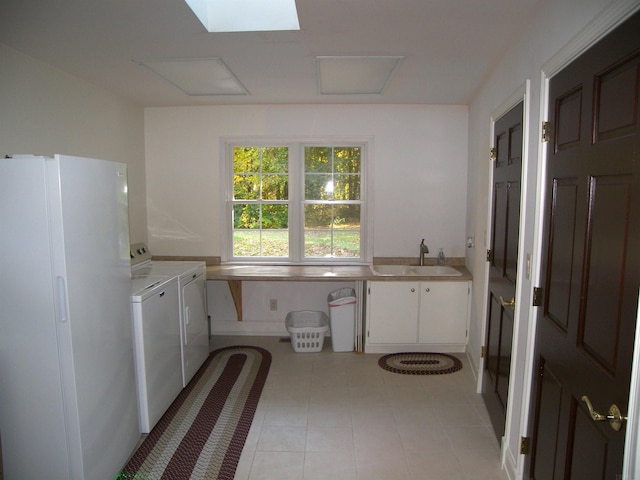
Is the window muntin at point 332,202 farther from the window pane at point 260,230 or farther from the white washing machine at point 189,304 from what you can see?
the white washing machine at point 189,304

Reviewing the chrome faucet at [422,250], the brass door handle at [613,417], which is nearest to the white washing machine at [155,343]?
the brass door handle at [613,417]

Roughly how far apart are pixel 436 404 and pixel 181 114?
3507mm

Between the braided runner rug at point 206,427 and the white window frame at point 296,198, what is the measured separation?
1133mm

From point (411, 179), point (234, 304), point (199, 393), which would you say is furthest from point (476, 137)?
point (199, 393)

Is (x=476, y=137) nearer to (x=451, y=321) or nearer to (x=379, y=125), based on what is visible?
(x=379, y=125)

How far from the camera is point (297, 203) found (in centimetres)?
418

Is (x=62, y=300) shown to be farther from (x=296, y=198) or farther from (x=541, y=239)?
(x=296, y=198)

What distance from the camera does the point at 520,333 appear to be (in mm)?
2074

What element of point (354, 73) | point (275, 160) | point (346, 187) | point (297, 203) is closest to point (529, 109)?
point (354, 73)

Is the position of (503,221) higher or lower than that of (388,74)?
lower

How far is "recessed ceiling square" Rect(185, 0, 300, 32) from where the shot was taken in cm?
212

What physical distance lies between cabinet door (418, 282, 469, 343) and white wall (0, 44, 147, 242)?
282 cm

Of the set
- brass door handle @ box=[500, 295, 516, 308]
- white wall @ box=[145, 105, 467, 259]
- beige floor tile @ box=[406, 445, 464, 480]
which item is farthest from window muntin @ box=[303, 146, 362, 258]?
beige floor tile @ box=[406, 445, 464, 480]

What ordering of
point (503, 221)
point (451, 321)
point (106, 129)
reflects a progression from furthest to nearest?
point (451, 321) → point (106, 129) → point (503, 221)
